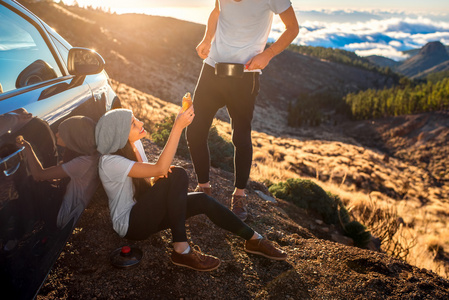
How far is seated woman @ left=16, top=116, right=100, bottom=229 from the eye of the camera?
5.16 ft

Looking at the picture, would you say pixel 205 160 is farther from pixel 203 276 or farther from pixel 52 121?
pixel 52 121

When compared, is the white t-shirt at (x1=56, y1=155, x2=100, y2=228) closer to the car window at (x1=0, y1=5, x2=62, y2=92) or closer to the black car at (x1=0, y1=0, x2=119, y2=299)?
the black car at (x1=0, y1=0, x2=119, y2=299)

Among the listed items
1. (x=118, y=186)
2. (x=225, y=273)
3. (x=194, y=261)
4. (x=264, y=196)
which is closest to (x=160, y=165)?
(x=118, y=186)

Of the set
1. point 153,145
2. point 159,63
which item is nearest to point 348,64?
point 159,63

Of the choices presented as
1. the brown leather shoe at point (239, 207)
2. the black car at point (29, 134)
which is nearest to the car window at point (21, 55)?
the black car at point (29, 134)

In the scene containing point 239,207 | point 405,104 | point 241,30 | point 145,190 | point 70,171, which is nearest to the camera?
point 70,171

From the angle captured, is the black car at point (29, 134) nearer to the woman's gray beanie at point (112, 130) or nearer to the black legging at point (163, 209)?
the woman's gray beanie at point (112, 130)

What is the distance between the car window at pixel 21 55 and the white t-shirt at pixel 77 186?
53cm

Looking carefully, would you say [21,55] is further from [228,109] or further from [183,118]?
A: [228,109]

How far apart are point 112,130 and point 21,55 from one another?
794 millimetres

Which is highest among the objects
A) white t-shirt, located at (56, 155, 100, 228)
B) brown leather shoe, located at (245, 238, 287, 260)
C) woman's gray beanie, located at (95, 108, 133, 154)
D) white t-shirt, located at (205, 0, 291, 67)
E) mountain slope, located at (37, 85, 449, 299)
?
white t-shirt, located at (205, 0, 291, 67)

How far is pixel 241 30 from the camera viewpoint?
2.75 metres

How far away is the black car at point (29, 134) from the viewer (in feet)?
4.35

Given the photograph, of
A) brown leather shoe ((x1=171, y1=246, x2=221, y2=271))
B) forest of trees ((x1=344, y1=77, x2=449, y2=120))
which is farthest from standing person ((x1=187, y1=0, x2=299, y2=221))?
forest of trees ((x1=344, y1=77, x2=449, y2=120))
